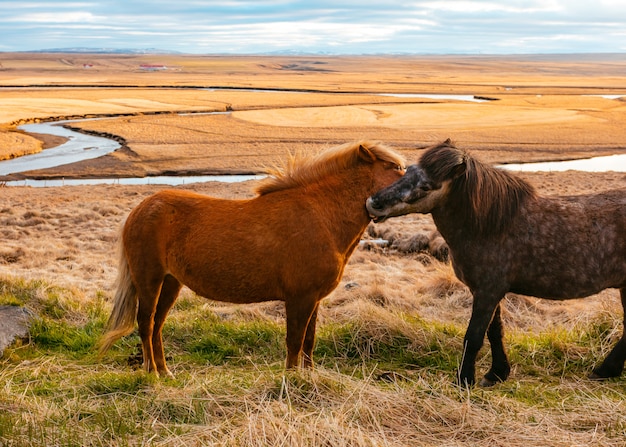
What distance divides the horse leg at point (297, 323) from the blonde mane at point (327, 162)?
41.0 inches

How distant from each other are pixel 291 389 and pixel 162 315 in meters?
1.99

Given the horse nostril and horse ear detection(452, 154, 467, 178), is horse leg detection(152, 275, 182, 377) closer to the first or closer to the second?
the horse nostril

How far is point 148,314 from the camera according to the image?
5.63 meters

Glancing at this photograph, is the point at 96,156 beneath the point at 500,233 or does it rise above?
beneath

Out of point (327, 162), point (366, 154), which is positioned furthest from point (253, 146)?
point (366, 154)

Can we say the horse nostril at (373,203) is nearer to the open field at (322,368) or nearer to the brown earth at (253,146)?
the open field at (322,368)

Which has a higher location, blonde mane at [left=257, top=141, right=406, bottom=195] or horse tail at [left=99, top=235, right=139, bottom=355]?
blonde mane at [left=257, top=141, right=406, bottom=195]

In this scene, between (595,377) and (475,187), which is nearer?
(475,187)

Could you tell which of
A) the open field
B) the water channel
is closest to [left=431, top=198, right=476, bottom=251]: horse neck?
the open field

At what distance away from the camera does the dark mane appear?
5.01 meters

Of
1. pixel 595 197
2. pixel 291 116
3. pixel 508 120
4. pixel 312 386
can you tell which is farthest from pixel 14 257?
pixel 508 120

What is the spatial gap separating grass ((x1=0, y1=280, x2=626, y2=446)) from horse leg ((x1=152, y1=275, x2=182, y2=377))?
22 cm

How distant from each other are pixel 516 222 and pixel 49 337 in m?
4.76

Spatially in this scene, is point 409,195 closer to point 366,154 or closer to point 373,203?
point 373,203
